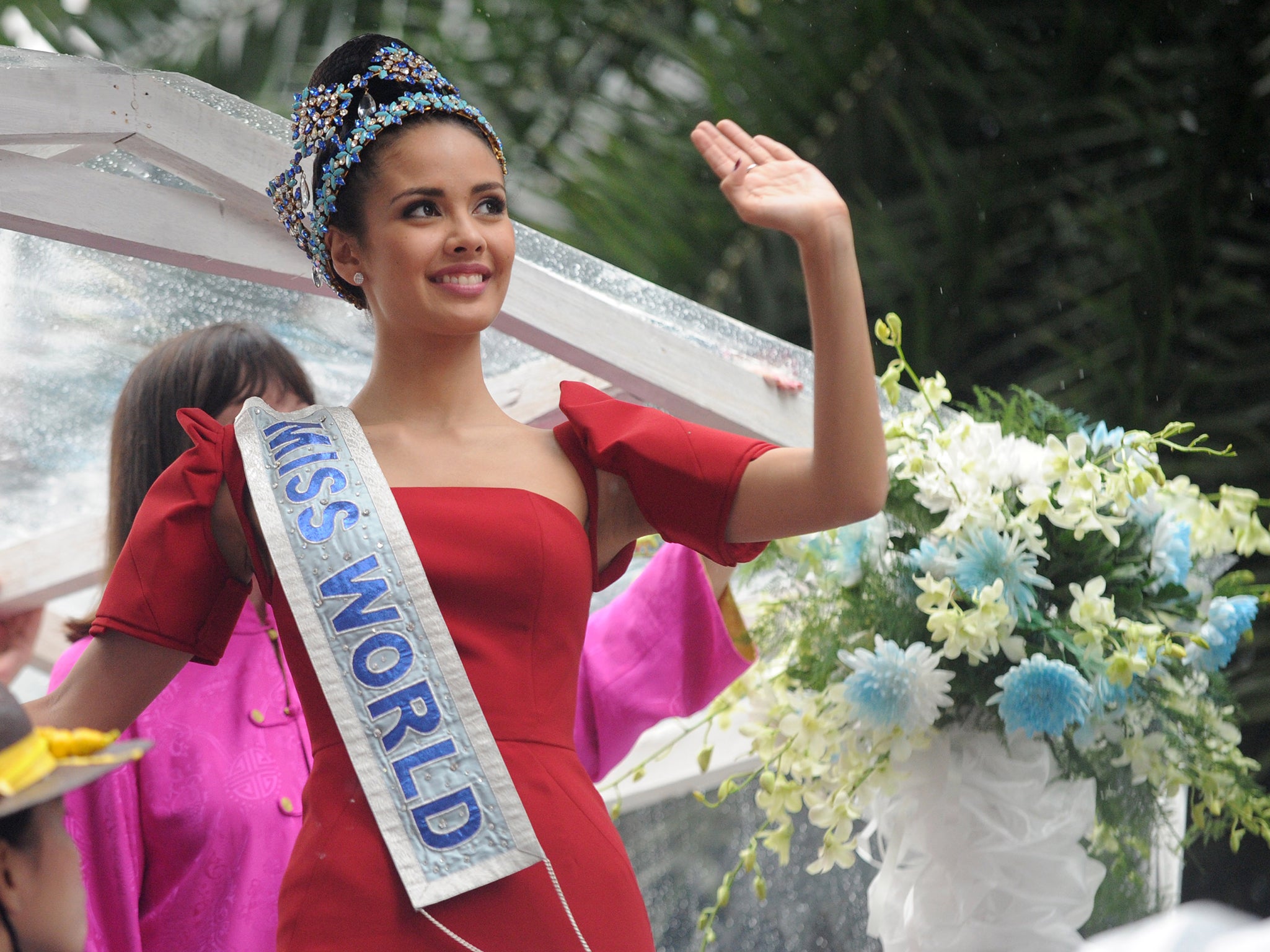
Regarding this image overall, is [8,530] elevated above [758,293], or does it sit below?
below

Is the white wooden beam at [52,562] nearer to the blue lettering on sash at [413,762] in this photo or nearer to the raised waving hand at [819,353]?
the blue lettering on sash at [413,762]

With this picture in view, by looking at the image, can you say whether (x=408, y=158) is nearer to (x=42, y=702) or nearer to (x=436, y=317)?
(x=436, y=317)

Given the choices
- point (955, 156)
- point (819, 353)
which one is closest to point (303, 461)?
point (819, 353)

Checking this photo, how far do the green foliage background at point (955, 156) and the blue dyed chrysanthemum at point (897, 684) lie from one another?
1.55 metres

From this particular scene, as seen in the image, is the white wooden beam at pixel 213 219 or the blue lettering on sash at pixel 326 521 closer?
the blue lettering on sash at pixel 326 521

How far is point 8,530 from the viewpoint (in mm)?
1999

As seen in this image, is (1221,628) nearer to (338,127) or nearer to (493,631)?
(493,631)

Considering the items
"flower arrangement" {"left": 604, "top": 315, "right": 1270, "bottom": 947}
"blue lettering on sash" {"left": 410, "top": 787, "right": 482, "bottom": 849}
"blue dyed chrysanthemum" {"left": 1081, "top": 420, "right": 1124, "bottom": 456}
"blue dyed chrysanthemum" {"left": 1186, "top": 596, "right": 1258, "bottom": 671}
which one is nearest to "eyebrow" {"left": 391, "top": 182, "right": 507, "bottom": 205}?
"blue lettering on sash" {"left": 410, "top": 787, "right": 482, "bottom": 849}

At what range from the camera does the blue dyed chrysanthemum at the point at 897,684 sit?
1.60 meters

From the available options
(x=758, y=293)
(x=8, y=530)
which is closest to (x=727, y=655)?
(x=8, y=530)

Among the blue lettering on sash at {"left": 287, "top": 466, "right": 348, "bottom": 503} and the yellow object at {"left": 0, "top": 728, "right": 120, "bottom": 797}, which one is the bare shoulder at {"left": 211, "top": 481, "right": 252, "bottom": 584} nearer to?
the blue lettering on sash at {"left": 287, "top": 466, "right": 348, "bottom": 503}

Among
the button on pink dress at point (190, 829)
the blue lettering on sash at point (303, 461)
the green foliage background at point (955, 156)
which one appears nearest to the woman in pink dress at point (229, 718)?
the button on pink dress at point (190, 829)

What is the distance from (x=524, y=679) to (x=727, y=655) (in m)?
0.62

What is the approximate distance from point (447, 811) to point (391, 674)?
0.11 meters
